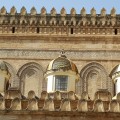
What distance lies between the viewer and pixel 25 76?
22.5m

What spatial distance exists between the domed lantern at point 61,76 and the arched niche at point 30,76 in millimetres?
5801

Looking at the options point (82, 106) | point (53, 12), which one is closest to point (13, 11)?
point (53, 12)

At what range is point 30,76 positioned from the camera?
74.2 feet

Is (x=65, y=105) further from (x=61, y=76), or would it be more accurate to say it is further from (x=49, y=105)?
(x=61, y=76)

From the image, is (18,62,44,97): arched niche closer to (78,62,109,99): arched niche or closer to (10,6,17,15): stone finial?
(78,62,109,99): arched niche

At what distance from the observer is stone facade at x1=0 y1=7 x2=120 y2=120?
22.2m

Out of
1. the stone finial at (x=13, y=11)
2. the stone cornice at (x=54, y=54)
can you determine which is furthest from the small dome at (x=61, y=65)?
the stone finial at (x=13, y=11)

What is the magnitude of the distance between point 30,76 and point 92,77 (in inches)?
111

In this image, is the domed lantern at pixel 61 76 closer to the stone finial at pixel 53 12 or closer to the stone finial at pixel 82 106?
the stone finial at pixel 82 106

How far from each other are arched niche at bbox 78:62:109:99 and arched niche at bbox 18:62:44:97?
1.88 meters

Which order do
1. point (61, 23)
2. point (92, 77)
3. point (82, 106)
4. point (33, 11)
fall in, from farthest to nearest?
point (33, 11)
point (61, 23)
point (92, 77)
point (82, 106)

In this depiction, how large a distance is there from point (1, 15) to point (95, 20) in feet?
14.6

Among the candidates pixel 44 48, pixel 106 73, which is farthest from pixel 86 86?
pixel 44 48

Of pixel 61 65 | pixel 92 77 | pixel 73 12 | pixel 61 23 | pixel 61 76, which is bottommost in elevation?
pixel 61 76
